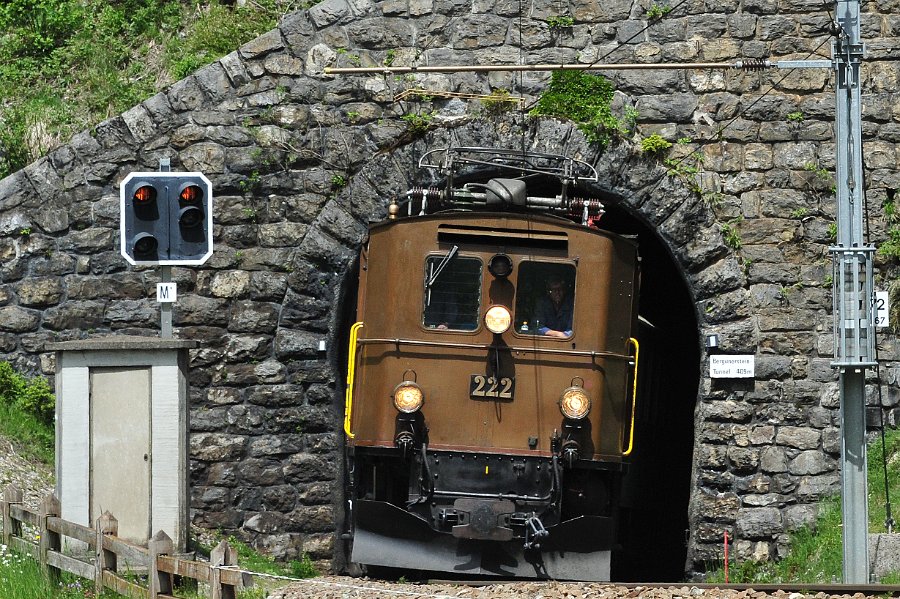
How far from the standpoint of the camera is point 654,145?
558 inches

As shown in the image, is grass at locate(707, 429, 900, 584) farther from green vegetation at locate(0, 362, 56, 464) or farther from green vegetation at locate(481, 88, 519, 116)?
green vegetation at locate(0, 362, 56, 464)

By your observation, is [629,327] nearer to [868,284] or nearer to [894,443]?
[868,284]

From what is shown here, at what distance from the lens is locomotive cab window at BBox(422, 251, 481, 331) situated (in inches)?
458

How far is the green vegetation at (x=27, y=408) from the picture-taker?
45.5ft

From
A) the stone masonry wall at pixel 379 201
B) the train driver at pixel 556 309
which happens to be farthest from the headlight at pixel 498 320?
the stone masonry wall at pixel 379 201

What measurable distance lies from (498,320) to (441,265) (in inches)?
27.0

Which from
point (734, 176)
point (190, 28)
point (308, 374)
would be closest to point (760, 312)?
point (734, 176)

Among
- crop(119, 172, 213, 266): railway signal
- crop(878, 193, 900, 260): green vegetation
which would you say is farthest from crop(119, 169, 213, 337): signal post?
crop(878, 193, 900, 260): green vegetation

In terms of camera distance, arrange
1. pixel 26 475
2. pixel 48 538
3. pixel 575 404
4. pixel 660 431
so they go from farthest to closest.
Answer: pixel 660 431, pixel 26 475, pixel 575 404, pixel 48 538

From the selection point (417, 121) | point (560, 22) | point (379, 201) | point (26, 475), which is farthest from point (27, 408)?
point (560, 22)

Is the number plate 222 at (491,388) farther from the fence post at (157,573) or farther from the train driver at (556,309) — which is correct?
the fence post at (157,573)

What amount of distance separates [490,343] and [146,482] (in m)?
3.01

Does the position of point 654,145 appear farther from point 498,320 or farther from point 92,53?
point 92,53

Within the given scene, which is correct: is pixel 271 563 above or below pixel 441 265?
below
